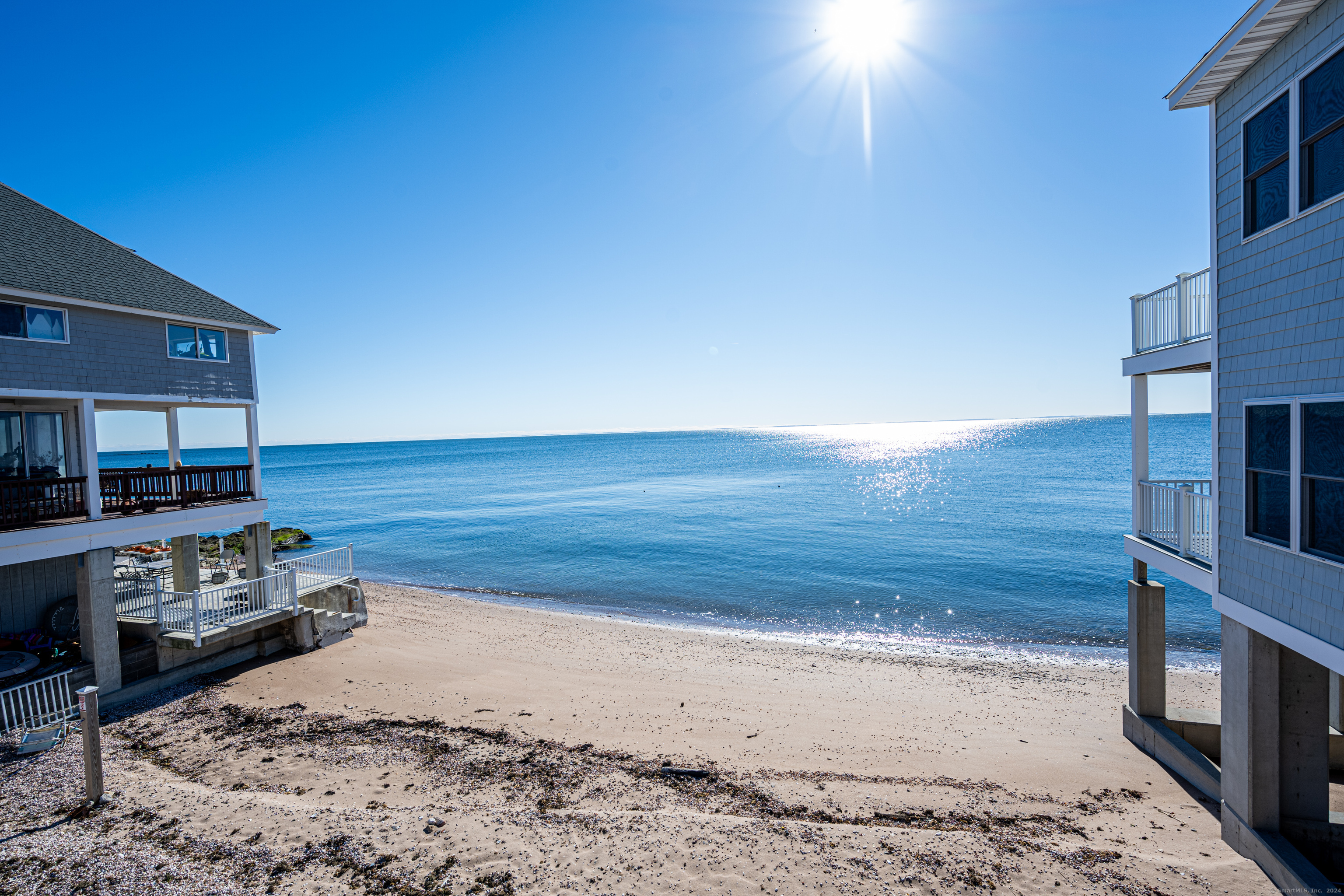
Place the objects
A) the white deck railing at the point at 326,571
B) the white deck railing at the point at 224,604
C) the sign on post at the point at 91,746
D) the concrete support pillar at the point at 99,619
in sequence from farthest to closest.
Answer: the white deck railing at the point at 326,571 → the white deck railing at the point at 224,604 → the concrete support pillar at the point at 99,619 → the sign on post at the point at 91,746

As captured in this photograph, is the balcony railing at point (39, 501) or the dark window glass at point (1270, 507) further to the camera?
the balcony railing at point (39, 501)

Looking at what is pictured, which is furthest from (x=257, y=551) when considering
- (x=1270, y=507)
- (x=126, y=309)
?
(x=1270, y=507)

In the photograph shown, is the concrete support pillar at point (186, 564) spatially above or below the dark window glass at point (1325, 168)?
below

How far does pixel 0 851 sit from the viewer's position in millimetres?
6789

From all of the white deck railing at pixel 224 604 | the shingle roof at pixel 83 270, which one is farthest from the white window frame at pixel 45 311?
the white deck railing at pixel 224 604

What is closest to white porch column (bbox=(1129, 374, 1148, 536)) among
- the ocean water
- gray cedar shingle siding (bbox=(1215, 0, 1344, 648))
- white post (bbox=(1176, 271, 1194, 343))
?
white post (bbox=(1176, 271, 1194, 343))

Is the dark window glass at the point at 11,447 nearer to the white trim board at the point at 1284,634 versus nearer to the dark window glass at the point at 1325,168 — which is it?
the white trim board at the point at 1284,634

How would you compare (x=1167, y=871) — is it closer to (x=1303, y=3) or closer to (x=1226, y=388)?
(x=1226, y=388)

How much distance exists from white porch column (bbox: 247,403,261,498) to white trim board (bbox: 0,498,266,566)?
0.41m

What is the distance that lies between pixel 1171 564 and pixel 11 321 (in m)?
20.7

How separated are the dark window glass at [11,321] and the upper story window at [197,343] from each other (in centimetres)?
256

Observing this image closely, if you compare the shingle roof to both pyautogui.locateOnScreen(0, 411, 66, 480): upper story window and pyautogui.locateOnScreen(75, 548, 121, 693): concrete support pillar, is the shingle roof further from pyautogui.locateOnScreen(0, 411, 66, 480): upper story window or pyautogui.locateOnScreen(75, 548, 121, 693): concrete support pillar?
pyautogui.locateOnScreen(75, 548, 121, 693): concrete support pillar

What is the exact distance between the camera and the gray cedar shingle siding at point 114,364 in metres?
11.2

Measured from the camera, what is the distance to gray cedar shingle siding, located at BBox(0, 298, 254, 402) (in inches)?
440
